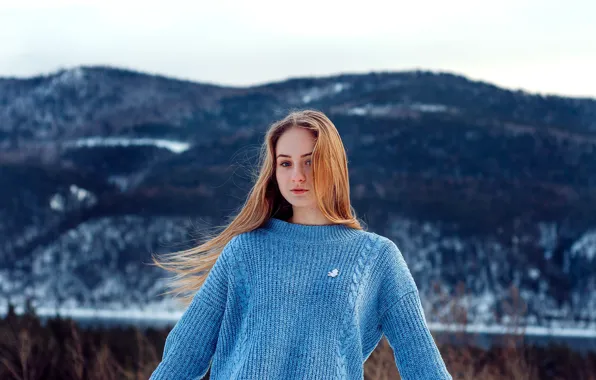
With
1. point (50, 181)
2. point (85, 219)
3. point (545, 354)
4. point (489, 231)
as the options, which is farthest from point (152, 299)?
point (545, 354)

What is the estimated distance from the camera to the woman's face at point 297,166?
10.8ft

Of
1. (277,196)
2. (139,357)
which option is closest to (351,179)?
(139,357)

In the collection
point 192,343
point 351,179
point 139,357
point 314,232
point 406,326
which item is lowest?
point 351,179

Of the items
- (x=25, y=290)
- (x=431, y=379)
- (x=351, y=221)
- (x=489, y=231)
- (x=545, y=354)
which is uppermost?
(x=351, y=221)

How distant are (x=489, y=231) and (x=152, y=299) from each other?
23278 millimetres

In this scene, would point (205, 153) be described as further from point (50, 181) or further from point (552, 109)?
point (552, 109)

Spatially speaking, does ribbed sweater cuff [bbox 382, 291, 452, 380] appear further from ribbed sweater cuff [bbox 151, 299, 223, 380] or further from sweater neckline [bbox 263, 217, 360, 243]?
ribbed sweater cuff [bbox 151, 299, 223, 380]

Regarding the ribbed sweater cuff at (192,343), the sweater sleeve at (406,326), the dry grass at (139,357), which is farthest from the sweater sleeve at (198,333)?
the dry grass at (139,357)

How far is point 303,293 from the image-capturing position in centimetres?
317

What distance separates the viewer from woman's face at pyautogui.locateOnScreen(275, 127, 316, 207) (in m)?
3.30

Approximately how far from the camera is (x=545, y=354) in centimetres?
1163

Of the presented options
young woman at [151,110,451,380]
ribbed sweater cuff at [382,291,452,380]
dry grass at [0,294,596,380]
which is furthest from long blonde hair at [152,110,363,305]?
dry grass at [0,294,596,380]

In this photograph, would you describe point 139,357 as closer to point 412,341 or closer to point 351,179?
point 412,341

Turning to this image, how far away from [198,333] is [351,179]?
7026 centimetres
